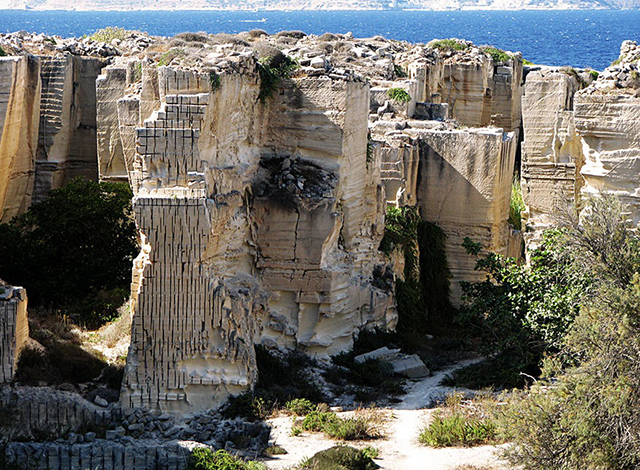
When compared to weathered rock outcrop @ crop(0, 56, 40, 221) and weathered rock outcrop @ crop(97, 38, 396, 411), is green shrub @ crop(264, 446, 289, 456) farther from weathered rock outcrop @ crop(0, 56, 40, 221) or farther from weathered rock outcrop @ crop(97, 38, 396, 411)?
weathered rock outcrop @ crop(0, 56, 40, 221)

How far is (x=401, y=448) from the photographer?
15758 millimetres

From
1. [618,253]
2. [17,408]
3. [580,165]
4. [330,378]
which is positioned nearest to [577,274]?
[618,253]

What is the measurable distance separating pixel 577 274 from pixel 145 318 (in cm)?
642

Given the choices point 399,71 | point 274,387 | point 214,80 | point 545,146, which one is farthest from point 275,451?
point 399,71

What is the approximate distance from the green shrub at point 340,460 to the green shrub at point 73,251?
621cm

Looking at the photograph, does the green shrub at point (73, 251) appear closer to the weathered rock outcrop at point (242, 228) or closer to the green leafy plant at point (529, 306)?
the weathered rock outcrop at point (242, 228)

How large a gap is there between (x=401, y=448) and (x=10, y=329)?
590cm

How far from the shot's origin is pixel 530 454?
14031 millimetres

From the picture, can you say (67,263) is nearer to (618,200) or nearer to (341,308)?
(341,308)

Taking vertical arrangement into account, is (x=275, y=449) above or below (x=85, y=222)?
below

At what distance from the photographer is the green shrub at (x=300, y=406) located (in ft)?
Result: 55.2

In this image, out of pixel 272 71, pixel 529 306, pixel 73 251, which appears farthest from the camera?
pixel 73 251

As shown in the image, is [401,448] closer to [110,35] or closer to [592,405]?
[592,405]

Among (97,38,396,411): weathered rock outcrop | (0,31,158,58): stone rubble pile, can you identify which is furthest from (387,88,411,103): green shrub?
(0,31,158,58): stone rubble pile
